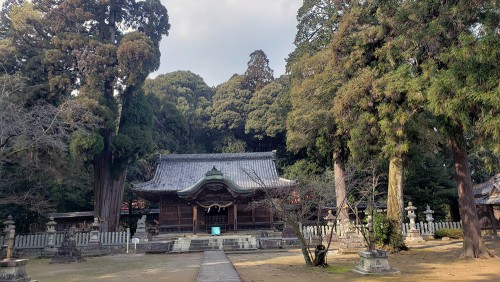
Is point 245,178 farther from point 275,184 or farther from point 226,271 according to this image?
point 226,271

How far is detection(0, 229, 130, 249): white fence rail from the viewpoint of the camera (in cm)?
1755

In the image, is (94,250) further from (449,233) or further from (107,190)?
(449,233)

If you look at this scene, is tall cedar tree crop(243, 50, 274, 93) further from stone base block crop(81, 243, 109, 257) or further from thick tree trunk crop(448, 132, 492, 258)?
thick tree trunk crop(448, 132, 492, 258)

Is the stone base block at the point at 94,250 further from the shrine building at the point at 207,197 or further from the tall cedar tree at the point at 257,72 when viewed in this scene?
the tall cedar tree at the point at 257,72

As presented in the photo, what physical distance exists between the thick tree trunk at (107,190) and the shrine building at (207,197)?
1.88 metres

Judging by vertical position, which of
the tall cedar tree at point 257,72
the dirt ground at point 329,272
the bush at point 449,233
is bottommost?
the dirt ground at point 329,272

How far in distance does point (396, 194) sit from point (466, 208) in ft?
8.01

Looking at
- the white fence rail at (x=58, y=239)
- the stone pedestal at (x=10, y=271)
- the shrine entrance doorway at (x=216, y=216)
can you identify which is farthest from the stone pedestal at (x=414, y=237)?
the stone pedestal at (x=10, y=271)

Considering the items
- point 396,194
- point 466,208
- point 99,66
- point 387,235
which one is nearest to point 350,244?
point 387,235

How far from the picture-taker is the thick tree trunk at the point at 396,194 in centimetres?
1280

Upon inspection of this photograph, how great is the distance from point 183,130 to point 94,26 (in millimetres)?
14268

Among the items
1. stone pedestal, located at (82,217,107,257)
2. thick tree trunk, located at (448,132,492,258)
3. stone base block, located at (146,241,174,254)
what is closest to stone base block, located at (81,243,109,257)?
stone pedestal, located at (82,217,107,257)

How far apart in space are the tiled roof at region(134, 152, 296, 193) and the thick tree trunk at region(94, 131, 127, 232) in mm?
1895

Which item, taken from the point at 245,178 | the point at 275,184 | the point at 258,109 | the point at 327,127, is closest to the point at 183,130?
the point at 258,109
